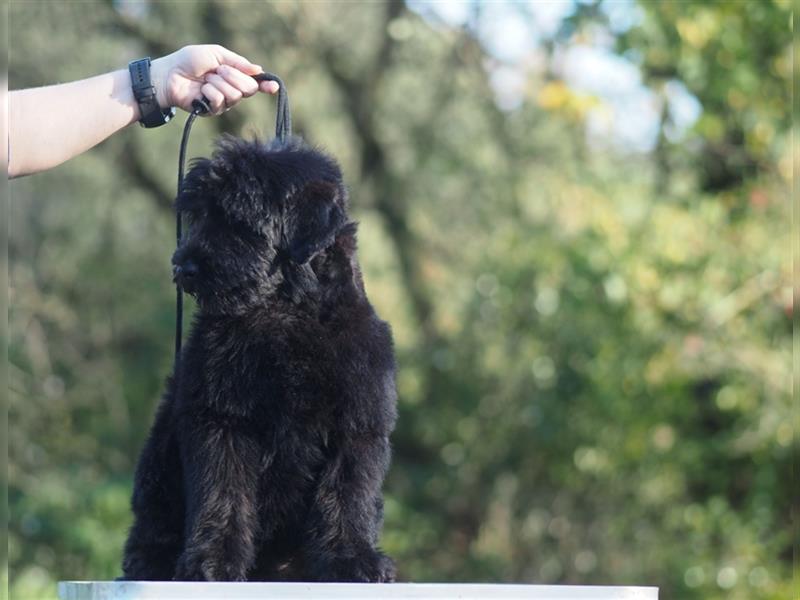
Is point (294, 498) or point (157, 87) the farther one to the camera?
point (157, 87)

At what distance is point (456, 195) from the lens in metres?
12.6

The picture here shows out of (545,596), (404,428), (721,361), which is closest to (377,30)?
(404,428)

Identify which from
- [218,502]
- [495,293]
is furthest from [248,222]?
[495,293]

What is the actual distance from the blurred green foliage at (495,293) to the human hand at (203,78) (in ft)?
18.9

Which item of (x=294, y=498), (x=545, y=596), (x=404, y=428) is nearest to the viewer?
(x=545, y=596)

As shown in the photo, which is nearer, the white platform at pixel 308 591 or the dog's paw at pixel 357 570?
the white platform at pixel 308 591

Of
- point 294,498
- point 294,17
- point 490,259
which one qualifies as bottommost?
point 294,498

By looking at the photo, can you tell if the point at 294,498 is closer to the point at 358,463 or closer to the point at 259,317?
the point at 358,463

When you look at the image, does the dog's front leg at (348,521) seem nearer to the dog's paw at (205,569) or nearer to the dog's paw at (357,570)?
the dog's paw at (357,570)

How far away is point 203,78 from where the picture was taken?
11.3 ft

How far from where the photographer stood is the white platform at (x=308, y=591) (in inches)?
100.0

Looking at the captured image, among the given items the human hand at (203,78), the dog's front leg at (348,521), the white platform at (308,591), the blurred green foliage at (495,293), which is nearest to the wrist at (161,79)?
the human hand at (203,78)

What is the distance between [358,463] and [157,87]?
121 centimetres

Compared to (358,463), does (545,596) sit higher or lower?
lower
